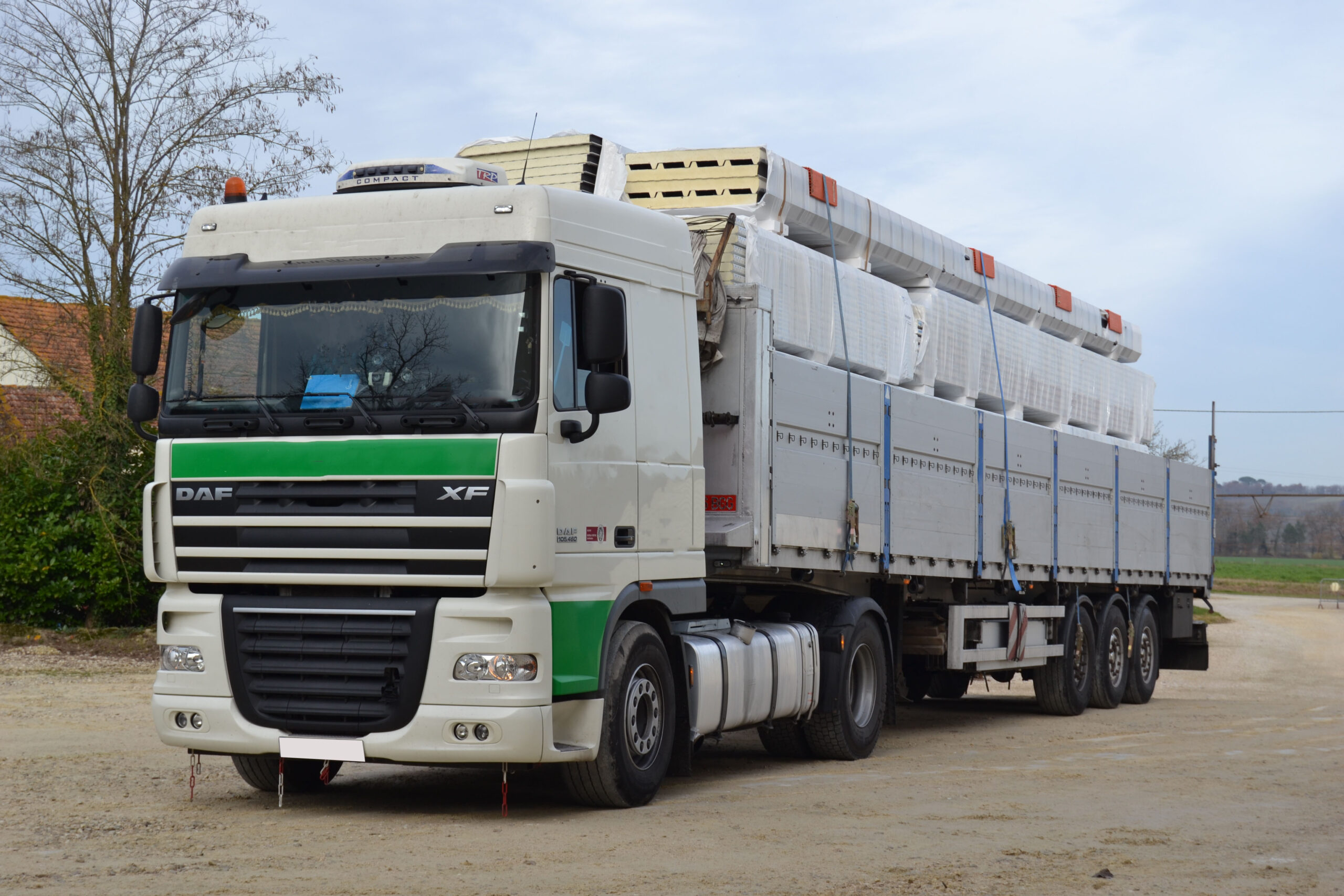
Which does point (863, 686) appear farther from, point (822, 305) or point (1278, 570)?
point (1278, 570)

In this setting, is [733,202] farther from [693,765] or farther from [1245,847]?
[1245,847]

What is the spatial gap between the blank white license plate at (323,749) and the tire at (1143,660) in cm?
1162

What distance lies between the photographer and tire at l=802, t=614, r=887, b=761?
35.8 feet

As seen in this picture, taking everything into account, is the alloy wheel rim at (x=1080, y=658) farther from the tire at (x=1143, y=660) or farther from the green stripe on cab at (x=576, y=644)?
the green stripe on cab at (x=576, y=644)

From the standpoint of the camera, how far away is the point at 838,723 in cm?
1089

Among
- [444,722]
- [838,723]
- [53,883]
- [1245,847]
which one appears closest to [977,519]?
[838,723]

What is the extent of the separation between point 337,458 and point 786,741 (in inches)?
190

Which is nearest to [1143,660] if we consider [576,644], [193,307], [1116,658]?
[1116,658]

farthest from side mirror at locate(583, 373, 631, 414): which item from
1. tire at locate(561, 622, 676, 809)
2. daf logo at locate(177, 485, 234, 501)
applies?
daf logo at locate(177, 485, 234, 501)

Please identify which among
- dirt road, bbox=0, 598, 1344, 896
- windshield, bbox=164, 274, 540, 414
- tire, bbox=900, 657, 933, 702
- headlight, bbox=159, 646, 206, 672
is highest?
windshield, bbox=164, 274, 540, 414

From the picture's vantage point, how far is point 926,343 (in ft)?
41.4

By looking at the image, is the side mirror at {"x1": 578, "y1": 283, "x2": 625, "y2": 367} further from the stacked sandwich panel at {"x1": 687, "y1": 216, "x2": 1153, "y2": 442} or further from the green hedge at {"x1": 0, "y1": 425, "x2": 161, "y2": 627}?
the green hedge at {"x1": 0, "y1": 425, "x2": 161, "y2": 627}

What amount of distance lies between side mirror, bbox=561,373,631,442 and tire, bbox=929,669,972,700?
28.0 ft

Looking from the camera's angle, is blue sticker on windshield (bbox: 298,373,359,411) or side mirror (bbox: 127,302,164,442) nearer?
blue sticker on windshield (bbox: 298,373,359,411)
